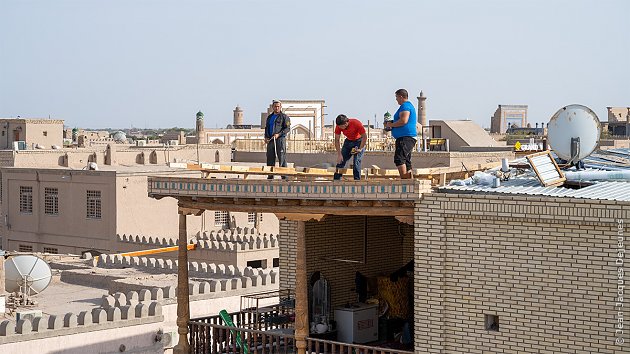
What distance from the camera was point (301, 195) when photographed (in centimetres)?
1569

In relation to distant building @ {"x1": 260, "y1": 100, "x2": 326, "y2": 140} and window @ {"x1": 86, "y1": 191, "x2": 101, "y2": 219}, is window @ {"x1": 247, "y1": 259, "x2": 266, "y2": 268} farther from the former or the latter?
distant building @ {"x1": 260, "y1": 100, "x2": 326, "y2": 140}

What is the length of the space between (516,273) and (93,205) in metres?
31.3

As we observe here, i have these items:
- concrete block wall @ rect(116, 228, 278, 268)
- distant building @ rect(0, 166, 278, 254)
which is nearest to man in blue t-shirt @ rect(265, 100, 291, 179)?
concrete block wall @ rect(116, 228, 278, 268)

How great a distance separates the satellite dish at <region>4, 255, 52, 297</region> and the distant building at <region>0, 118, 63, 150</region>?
106ft

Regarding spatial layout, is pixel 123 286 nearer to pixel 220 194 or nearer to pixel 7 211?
pixel 220 194

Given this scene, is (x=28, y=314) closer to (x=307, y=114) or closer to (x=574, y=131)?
(x=574, y=131)

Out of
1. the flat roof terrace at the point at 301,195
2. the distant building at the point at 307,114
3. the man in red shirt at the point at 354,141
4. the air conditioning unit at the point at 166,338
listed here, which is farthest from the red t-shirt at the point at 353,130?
the distant building at the point at 307,114

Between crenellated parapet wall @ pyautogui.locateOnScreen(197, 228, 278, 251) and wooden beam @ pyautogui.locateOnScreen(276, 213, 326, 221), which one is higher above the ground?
wooden beam @ pyautogui.locateOnScreen(276, 213, 326, 221)

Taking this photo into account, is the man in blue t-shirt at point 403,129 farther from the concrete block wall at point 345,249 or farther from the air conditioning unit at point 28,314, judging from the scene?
the air conditioning unit at point 28,314

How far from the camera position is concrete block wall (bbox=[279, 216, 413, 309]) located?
18.5m

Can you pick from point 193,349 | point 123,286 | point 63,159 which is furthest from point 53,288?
point 63,159

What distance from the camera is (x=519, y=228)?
14.2 m

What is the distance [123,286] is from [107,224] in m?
13.6

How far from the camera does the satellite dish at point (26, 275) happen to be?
83.6 feet
